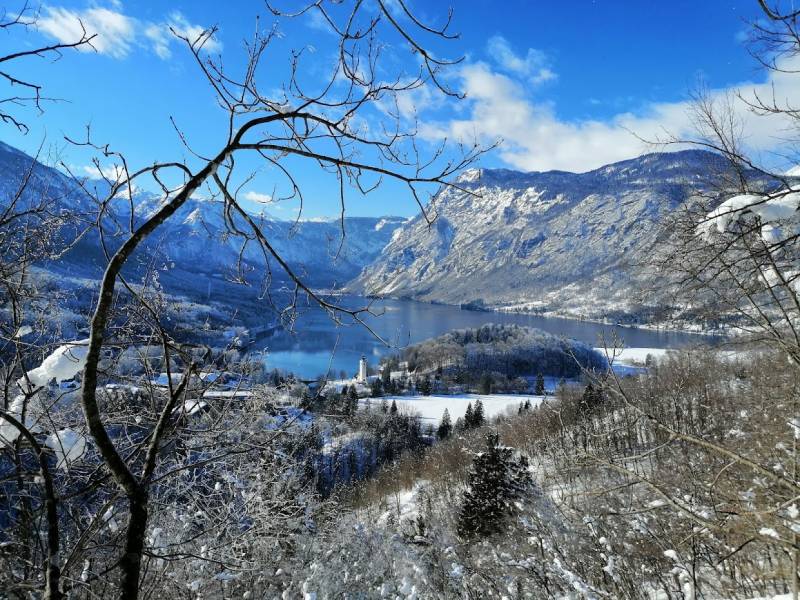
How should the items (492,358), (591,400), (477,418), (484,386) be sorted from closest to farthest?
(591,400)
(477,418)
(484,386)
(492,358)

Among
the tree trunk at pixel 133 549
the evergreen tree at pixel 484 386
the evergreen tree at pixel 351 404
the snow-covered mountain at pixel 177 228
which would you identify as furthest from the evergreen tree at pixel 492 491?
the evergreen tree at pixel 484 386

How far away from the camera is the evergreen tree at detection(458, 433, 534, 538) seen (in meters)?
15.5

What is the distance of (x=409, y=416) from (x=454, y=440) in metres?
11.9

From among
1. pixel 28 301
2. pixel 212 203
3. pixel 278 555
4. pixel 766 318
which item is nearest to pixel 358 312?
pixel 212 203

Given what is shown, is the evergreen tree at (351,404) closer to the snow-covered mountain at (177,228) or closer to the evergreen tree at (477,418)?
the snow-covered mountain at (177,228)

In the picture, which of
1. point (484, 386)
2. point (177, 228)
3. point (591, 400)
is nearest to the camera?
point (177, 228)

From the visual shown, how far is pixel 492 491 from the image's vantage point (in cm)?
1620

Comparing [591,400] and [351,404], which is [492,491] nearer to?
[591,400]

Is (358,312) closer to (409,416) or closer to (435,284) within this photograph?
(409,416)

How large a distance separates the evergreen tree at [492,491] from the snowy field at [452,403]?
32.4 m

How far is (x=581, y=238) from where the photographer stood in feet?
649

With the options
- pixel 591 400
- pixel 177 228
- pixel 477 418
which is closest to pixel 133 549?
pixel 177 228

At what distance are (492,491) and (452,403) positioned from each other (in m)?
41.8

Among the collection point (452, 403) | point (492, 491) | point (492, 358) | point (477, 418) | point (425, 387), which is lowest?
point (452, 403)
